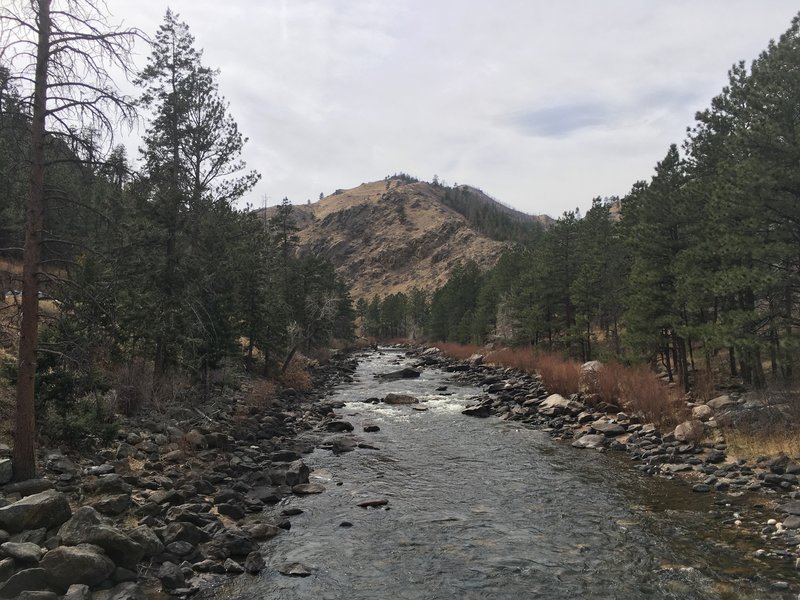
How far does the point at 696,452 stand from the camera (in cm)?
1620

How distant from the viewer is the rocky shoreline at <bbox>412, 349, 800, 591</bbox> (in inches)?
425

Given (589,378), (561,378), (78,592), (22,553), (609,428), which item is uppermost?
(589,378)

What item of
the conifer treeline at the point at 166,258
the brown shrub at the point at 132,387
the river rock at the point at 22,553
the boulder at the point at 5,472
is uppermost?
the conifer treeline at the point at 166,258

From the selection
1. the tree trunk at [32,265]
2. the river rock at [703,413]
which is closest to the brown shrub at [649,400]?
the river rock at [703,413]

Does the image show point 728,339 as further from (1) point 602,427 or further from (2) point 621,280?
(2) point 621,280

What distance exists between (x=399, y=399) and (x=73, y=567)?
23.9 metres

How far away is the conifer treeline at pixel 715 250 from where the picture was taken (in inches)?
640

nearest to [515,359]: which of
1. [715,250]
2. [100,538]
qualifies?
[715,250]

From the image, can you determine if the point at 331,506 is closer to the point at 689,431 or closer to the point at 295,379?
the point at 689,431

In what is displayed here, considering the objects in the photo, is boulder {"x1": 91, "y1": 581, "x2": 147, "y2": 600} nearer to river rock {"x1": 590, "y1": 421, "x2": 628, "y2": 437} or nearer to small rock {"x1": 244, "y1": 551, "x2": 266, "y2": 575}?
small rock {"x1": 244, "y1": 551, "x2": 266, "y2": 575}

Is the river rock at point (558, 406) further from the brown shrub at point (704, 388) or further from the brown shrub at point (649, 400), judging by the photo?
the brown shrub at point (704, 388)

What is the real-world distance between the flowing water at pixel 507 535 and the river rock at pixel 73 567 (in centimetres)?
187

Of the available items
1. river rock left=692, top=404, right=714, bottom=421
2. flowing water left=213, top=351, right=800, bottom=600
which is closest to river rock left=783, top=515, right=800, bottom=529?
flowing water left=213, top=351, right=800, bottom=600

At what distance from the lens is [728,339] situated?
16.8 meters
